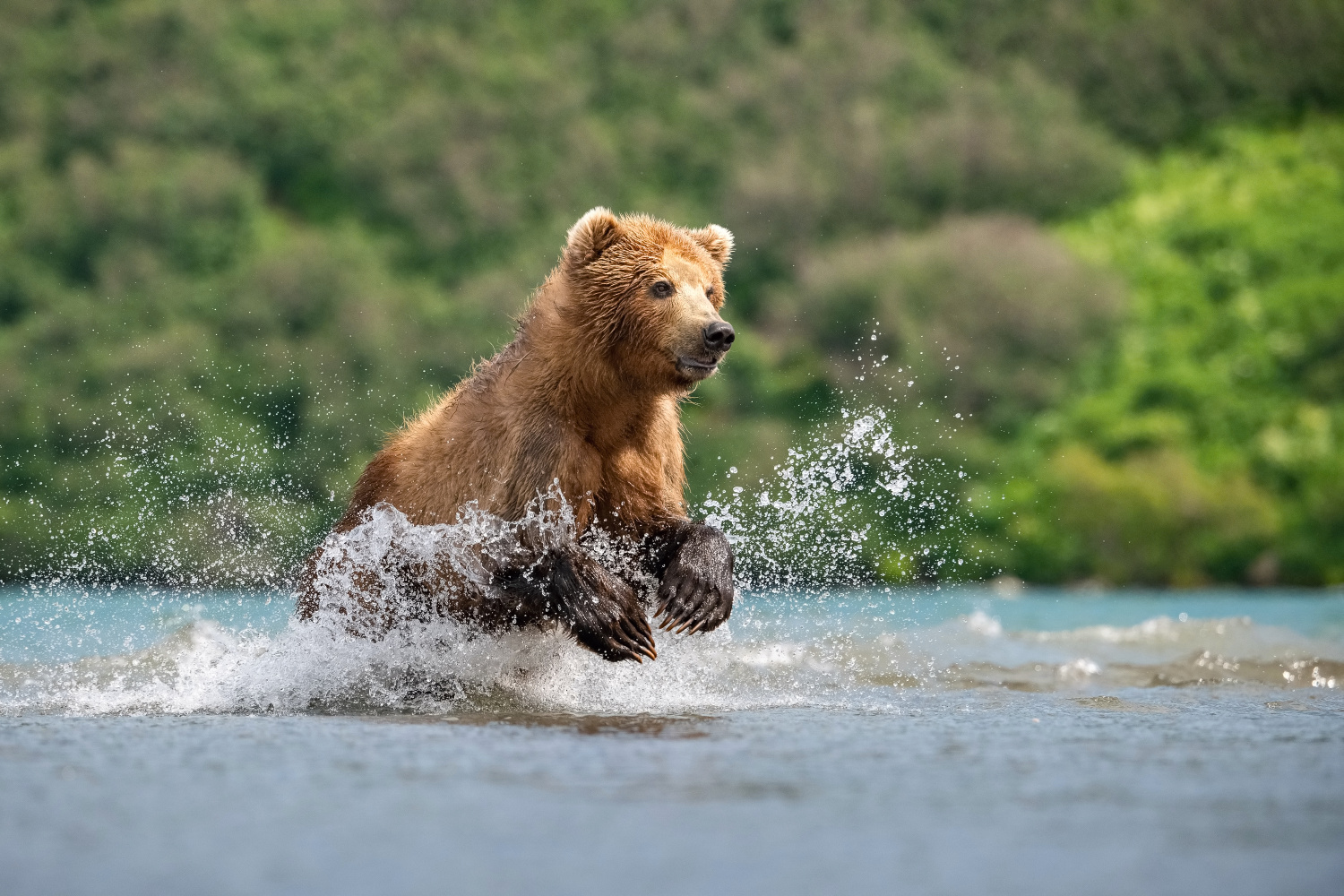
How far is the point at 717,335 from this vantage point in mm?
5984

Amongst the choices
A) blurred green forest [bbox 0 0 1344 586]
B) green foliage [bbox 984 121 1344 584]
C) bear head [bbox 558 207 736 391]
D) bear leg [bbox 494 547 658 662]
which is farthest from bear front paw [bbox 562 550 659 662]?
green foliage [bbox 984 121 1344 584]

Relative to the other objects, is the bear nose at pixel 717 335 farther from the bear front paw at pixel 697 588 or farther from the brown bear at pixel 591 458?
the bear front paw at pixel 697 588

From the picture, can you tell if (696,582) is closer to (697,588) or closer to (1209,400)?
(697,588)

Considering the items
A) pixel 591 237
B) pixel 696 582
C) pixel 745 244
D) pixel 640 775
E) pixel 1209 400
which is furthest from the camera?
pixel 745 244

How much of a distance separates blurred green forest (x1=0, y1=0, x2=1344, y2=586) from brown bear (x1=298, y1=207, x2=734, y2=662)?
13505mm

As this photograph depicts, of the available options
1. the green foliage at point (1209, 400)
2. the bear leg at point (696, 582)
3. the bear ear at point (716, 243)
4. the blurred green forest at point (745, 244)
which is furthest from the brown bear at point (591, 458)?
the green foliage at point (1209, 400)

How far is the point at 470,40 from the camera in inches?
1170

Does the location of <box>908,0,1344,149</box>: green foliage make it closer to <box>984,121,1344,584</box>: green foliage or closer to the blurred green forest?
the blurred green forest

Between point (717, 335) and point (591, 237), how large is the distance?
701mm

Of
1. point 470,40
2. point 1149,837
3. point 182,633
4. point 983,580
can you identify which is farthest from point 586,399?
point 470,40

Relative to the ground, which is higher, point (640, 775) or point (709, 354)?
point (709, 354)

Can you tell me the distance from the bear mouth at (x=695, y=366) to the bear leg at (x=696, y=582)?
23.5 inches

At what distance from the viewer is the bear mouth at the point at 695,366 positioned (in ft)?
19.9

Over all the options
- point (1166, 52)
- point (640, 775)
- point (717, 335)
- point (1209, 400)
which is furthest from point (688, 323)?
point (1166, 52)
